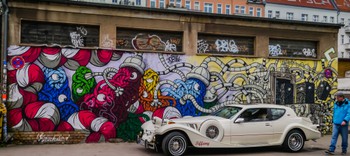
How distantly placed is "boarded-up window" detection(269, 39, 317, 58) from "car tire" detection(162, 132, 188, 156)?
673 cm

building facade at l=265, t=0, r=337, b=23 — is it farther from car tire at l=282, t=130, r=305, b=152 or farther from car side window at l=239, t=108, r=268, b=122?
car side window at l=239, t=108, r=268, b=122

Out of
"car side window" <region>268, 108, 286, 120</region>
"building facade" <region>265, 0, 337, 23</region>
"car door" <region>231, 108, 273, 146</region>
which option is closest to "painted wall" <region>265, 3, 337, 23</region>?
"building facade" <region>265, 0, 337, 23</region>

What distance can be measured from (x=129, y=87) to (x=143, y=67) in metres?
0.82

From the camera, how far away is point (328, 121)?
16156 millimetres

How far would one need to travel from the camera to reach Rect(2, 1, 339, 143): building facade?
12.4 metres

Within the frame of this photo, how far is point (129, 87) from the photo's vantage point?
1343cm

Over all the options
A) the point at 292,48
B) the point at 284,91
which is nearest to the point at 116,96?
the point at 284,91

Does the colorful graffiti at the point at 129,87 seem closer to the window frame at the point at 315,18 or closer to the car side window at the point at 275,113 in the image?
the car side window at the point at 275,113

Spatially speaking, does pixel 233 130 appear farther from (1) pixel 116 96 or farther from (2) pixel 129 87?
(1) pixel 116 96

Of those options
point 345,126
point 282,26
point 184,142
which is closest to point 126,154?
point 184,142

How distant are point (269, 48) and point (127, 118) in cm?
609

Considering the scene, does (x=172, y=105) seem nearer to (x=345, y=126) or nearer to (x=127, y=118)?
(x=127, y=118)

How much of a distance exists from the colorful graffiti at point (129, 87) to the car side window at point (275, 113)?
10.5 feet

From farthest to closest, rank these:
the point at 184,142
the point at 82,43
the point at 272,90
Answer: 1. the point at 272,90
2. the point at 82,43
3. the point at 184,142
